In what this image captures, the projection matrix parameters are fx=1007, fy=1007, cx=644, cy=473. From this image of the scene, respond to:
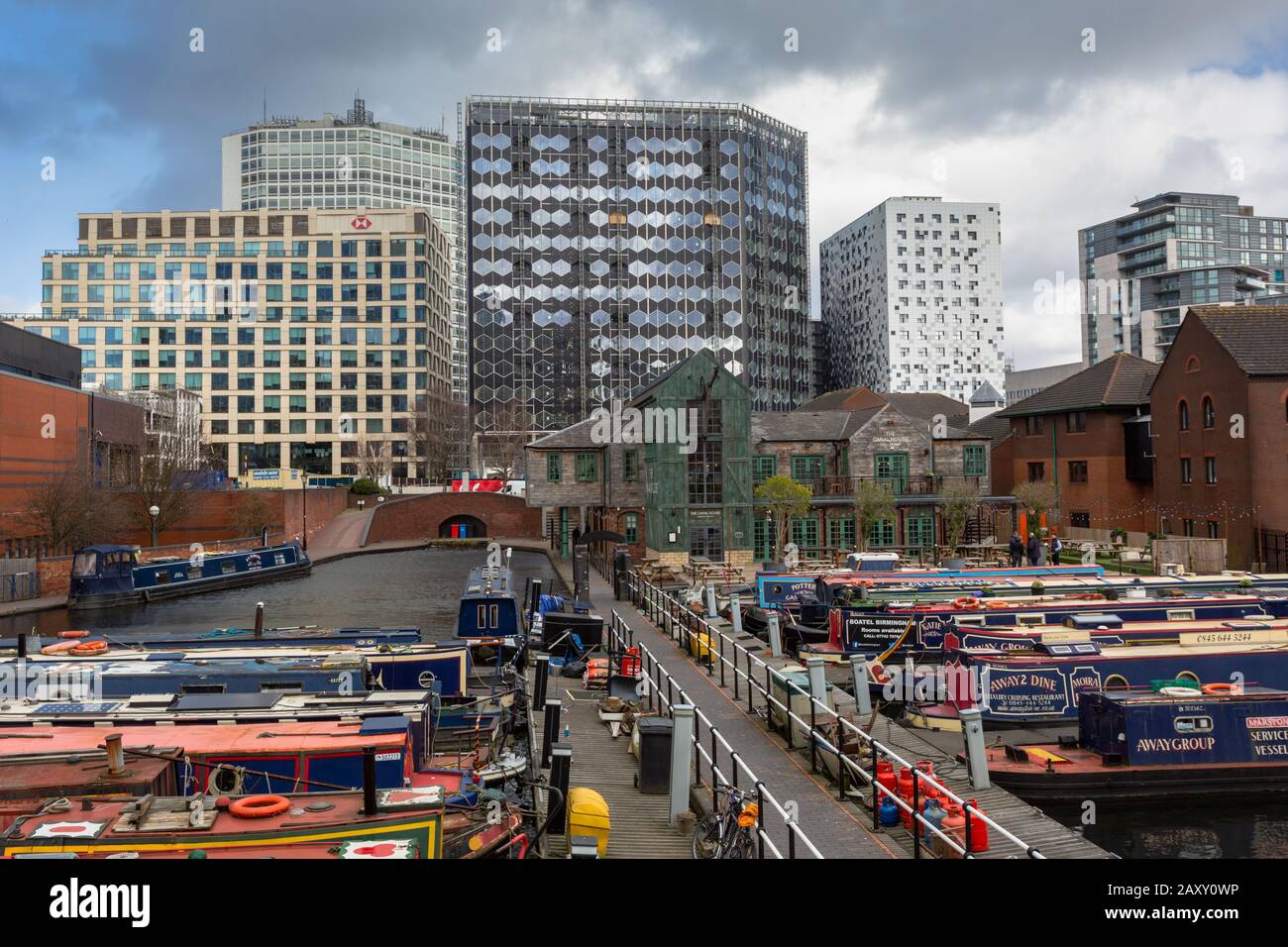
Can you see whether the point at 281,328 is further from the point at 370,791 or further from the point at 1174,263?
the point at 370,791

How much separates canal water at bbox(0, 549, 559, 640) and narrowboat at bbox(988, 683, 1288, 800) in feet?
70.1

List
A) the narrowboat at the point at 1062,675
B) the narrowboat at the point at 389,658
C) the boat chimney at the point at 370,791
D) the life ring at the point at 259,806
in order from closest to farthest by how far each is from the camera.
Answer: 1. the life ring at the point at 259,806
2. the boat chimney at the point at 370,791
3. the narrowboat at the point at 1062,675
4. the narrowboat at the point at 389,658

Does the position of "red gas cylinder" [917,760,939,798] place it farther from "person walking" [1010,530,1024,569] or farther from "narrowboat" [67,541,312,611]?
"narrowboat" [67,541,312,611]

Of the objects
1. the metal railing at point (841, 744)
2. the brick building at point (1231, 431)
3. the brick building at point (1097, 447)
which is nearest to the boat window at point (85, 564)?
the metal railing at point (841, 744)

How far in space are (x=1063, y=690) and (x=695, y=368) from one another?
26.9m

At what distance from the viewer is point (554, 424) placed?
112m

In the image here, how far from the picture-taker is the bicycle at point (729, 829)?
10680 millimetres

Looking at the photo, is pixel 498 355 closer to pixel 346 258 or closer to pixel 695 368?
pixel 346 258

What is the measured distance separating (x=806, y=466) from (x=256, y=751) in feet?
132

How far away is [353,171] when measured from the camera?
165 metres

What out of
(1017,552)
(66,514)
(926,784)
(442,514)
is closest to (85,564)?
(66,514)

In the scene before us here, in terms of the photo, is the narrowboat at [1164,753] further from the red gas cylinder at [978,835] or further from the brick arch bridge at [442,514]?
the brick arch bridge at [442,514]

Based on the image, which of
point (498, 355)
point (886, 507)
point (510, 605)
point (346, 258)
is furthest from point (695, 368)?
point (498, 355)

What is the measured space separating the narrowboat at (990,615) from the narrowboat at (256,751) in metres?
14.4
